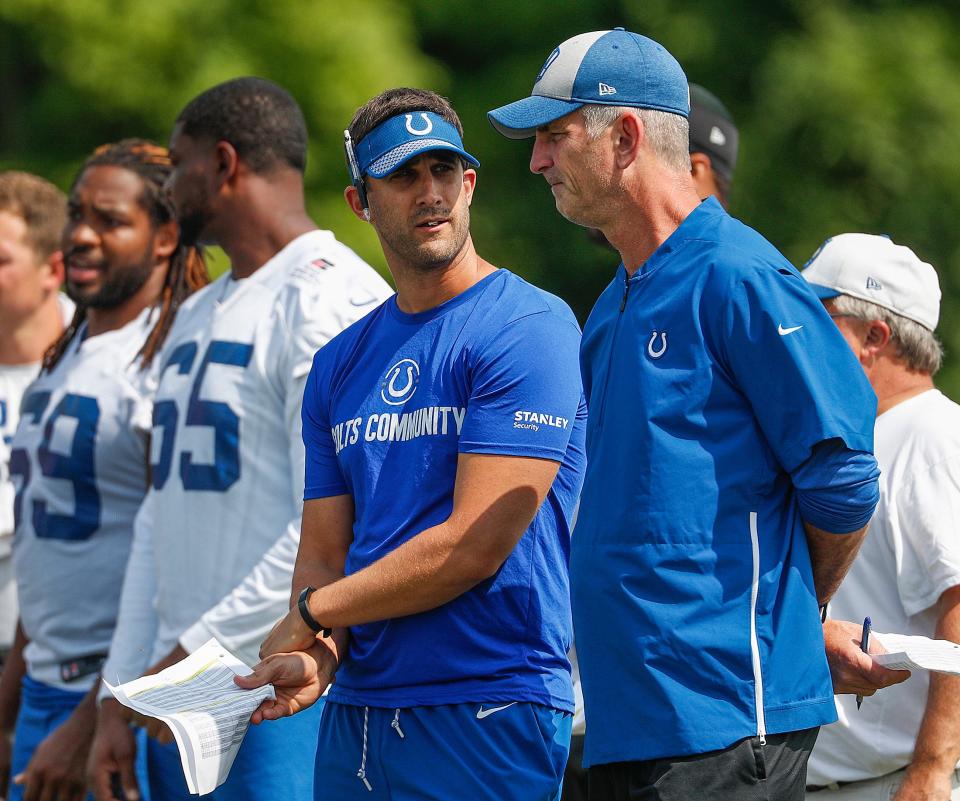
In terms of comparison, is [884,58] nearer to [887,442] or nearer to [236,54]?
[236,54]

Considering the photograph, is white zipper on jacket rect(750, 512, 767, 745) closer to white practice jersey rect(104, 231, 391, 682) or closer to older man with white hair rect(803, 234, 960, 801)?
older man with white hair rect(803, 234, 960, 801)

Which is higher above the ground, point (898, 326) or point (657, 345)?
point (898, 326)

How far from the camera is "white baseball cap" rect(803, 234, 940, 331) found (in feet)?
11.3

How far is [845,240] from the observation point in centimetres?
352

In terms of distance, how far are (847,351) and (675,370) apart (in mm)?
292

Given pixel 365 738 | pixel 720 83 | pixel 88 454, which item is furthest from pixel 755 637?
pixel 720 83

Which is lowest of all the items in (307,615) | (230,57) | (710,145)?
(307,615)

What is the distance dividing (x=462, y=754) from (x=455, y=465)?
20.8 inches

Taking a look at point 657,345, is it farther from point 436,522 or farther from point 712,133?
point 712,133

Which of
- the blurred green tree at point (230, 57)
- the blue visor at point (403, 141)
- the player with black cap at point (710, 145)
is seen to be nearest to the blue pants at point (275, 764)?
the blue visor at point (403, 141)

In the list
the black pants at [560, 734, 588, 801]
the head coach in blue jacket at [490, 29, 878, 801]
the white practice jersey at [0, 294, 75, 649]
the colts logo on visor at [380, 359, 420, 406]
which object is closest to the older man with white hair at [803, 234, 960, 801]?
the head coach in blue jacket at [490, 29, 878, 801]

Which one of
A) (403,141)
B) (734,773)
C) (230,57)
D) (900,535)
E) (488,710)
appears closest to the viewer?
(734,773)

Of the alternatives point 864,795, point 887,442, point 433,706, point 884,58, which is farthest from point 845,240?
point 884,58

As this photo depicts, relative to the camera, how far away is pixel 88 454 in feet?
15.0
